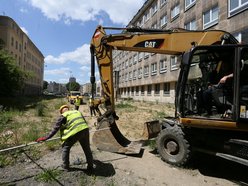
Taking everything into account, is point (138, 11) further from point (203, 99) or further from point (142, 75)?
point (203, 99)

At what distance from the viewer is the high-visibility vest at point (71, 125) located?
553cm

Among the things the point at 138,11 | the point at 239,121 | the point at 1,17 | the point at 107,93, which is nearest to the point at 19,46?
the point at 1,17

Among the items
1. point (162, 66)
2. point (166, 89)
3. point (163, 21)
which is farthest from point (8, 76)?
point (163, 21)

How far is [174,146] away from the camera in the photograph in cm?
641

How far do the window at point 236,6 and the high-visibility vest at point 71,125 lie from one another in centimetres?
1455

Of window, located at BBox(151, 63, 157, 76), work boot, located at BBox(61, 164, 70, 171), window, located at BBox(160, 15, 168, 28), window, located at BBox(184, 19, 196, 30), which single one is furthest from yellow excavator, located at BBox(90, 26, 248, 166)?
window, located at BBox(151, 63, 157, 76)

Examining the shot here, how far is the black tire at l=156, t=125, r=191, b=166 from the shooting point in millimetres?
6133

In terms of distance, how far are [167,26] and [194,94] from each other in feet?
83.9

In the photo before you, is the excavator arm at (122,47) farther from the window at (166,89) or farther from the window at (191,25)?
the window at (166,89)

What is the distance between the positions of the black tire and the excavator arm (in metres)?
0.90

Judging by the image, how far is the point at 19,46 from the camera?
54781 millimetres

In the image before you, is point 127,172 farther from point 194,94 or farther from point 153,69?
point 153,69

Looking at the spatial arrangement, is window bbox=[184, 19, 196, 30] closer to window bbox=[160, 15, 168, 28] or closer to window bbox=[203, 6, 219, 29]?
window bbox=[203, 6, 219, 29]

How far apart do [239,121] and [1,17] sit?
5044 centimetres
